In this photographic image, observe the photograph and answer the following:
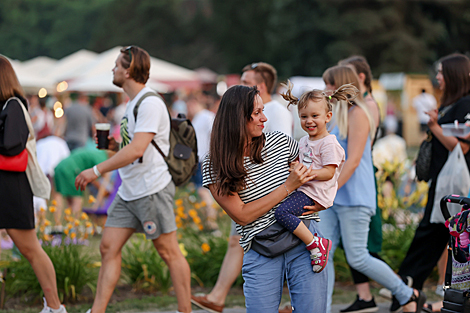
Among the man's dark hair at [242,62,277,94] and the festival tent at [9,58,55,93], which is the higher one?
the festival tent at [9,58,55,93]

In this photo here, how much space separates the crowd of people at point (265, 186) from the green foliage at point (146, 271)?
2.81 ft

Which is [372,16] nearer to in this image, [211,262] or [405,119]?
[405,119]

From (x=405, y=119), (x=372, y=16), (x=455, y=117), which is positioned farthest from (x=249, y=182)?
(x=372, y=16)

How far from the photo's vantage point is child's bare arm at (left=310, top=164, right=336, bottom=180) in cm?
297

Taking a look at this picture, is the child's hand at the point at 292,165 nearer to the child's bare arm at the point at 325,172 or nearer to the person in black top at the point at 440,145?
the child's bare arm at the point at 325,172

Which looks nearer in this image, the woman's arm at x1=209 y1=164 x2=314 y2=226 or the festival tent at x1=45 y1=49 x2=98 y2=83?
the woman's arm at x1=209 y1=164 x2=314 y2=226

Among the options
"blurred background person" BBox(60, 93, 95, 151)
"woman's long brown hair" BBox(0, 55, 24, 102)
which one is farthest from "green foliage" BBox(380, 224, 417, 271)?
"blurred background person" BBox(60, 93, 95, 151)

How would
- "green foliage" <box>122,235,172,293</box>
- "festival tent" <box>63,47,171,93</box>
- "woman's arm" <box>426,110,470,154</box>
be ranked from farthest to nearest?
"festival tent" <box>63,47,171,93</box> < "green foliage" <box>122,235,172,293</box> < "woman's arm" <box>426,110,470,154</box>

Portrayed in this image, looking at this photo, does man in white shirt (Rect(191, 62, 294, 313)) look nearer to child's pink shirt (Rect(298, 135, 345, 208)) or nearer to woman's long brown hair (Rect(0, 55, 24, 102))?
child's pink shirt (Rect(298, 135, 345, 208))

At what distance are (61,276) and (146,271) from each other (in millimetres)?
813

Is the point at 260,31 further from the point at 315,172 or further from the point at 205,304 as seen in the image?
the point at 315,172

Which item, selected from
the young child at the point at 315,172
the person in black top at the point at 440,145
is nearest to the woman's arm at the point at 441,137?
the person in black top at the point at 440,145

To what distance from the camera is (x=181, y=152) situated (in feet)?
14.9

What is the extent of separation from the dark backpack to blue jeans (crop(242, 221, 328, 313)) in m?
1.61
